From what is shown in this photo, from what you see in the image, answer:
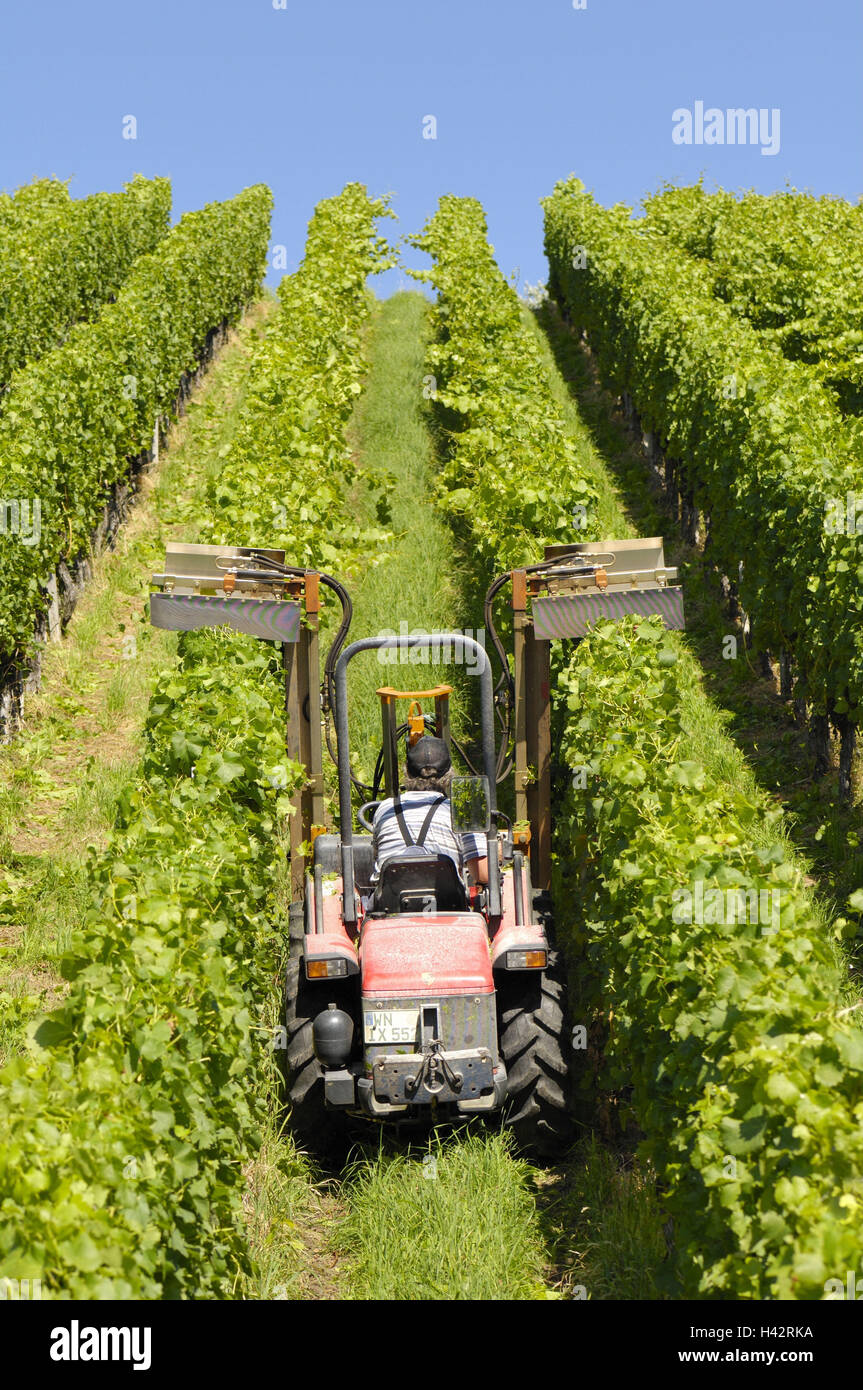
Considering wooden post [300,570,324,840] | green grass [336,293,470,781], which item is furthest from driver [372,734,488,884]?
green grass [336,293,470,781]

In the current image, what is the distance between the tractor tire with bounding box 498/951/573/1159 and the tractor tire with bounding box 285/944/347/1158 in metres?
0.87

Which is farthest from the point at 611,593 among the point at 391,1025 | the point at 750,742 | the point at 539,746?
the point at 750,742

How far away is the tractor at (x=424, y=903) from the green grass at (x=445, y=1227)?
0.82ft

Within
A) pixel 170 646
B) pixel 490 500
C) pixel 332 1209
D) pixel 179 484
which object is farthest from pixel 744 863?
pixel 179 484

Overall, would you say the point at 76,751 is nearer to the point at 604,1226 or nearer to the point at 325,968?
the point at 325,968

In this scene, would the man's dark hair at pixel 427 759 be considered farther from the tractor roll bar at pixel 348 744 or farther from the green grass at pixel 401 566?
the green grass at pixel 401 566

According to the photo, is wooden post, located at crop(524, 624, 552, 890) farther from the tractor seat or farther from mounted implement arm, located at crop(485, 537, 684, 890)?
the tractor seat

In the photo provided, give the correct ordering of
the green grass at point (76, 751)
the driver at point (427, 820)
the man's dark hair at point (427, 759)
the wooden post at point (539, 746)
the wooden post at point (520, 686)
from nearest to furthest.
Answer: the driver at point (427, 820), the man's dark hair at point (427, 759), the wooden post at point (520, 686), the wooden post at point (539, 746), the green grass at point (76, 751)

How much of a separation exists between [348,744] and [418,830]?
0.62 metres

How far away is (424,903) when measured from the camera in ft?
21.1

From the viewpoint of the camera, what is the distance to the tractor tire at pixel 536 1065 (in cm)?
630

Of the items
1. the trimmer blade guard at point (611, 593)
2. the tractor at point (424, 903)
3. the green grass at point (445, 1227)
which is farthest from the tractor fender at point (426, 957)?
the trimmer blade guard at point (611, 593)

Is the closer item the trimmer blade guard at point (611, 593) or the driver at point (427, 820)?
the driver at point (427, 820)

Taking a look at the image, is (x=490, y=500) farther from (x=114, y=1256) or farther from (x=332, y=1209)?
(x=114, y=1256)
